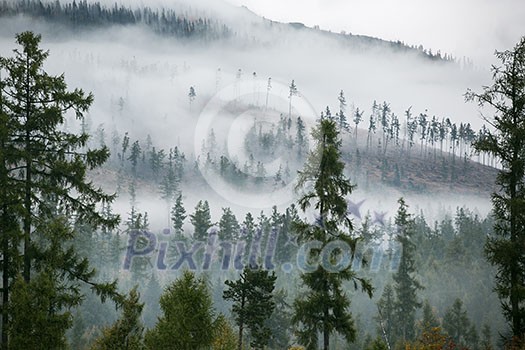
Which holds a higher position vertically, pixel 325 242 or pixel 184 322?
pixel 325 242

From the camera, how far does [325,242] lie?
1794 centimetres

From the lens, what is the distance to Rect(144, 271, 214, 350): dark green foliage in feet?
60.4

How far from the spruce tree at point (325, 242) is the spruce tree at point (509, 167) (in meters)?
4.62

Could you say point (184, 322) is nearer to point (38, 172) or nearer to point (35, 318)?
point (35, 318)

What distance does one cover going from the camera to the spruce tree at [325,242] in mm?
17875

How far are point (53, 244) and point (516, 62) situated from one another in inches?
616

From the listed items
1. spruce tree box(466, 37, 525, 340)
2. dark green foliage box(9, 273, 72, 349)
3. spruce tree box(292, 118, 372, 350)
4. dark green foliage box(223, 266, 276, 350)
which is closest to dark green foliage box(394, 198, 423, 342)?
dark green foliage box(223, 266, 276, 350)

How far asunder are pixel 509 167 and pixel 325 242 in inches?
260

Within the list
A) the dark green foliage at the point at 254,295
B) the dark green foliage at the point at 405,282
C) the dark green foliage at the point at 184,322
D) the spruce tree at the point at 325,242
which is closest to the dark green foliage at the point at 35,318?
the dark green foliage at the point at 184,322

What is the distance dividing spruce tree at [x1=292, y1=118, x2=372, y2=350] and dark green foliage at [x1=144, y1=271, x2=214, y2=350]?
353cm

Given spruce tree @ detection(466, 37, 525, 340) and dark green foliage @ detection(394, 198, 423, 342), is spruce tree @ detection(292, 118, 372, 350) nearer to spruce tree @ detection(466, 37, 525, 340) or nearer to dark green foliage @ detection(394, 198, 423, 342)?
spruce tree @ detection(466, 37, 525, 340)

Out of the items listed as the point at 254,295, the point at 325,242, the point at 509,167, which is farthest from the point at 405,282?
the point at 509,167

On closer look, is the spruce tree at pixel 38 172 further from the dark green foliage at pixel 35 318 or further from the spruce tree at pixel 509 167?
the spruce tree at pixel 509 167

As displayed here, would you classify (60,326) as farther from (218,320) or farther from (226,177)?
(226,177)
